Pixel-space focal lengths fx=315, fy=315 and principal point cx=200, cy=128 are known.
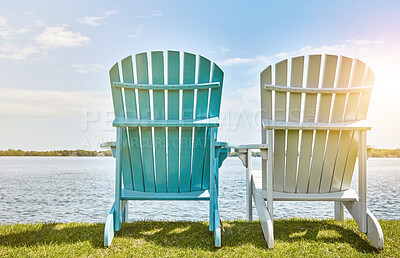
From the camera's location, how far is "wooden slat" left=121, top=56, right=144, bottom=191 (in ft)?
9.38

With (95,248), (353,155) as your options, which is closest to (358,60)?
(353,155)

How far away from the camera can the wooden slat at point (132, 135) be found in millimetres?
2859

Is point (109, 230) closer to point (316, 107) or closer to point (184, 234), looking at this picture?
point (184, 234)

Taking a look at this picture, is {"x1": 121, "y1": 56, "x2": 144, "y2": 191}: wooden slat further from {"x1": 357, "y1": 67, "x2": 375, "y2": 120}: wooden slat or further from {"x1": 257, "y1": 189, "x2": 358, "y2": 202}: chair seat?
{"x1": 357, "y1": 67, "x2": 375, "y2": 120}: wooden slat

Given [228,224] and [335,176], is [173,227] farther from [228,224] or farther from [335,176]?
[335,176]

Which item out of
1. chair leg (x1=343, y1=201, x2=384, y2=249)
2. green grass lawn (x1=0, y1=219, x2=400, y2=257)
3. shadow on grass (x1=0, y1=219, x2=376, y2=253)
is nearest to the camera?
green grass lawn (x1=0, y1=219, x2=400, y2=257)

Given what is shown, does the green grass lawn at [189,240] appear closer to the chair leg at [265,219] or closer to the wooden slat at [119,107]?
the chair leg at [265,219]

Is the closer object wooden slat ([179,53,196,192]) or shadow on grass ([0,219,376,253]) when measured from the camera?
shadow on grass ([0,219,376,253])

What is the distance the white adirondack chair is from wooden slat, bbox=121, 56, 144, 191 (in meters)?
1.02

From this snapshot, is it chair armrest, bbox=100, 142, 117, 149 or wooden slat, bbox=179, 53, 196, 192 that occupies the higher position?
wooden slat, bbox=179, 53, 196, 192

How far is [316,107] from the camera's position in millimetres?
2811

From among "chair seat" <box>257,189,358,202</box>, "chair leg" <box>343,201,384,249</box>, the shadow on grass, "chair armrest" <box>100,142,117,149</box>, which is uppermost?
"chair armrest" <box>100,142,117,149</box>

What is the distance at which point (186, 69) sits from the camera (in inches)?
114

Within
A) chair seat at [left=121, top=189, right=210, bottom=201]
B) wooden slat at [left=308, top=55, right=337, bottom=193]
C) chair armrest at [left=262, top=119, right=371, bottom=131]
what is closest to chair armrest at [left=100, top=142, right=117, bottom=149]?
chair seat at [left=121, top=189, right=210, bottom=201]
